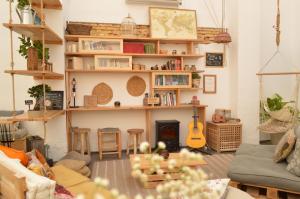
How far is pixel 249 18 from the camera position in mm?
5262

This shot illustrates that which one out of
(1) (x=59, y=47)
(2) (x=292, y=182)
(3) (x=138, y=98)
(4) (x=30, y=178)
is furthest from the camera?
(3) (x=138, y=98)

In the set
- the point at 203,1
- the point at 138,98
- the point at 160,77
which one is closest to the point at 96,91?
the point at 138,98

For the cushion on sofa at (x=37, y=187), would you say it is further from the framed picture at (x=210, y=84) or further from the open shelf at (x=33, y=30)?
the framed picture at (x=210, y=84)

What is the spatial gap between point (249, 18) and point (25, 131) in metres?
4.86

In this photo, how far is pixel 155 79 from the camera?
16.6 feet

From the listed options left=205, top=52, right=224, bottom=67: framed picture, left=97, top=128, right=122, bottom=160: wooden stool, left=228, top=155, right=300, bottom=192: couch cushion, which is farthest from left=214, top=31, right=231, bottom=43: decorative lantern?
left=228, top=155, right=300, bottom=192: couch cushion

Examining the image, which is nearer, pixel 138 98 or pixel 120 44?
pixel 120 44

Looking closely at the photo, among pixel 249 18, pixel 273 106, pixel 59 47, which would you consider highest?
pixel 249 18

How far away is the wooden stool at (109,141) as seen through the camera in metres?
4.54

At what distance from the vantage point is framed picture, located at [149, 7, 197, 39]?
5066 millimetres

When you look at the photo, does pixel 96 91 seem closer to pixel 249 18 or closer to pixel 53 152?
pixel 53 152

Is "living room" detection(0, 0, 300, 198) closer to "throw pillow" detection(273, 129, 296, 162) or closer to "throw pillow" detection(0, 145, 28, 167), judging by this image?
"throw pillow" detection(273, 129, 296, 162)

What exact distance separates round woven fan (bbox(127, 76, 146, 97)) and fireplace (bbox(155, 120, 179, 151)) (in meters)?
0.75

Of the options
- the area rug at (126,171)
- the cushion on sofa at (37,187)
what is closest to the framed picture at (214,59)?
the area rug at (126,171)
